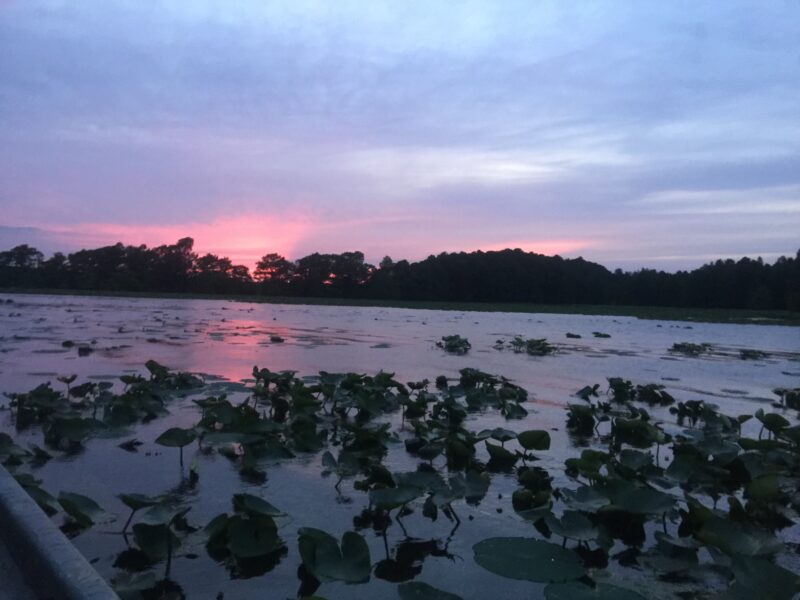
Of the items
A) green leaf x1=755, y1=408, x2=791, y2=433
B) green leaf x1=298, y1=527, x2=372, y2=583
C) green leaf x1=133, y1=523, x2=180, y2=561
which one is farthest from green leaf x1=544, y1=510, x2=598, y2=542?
green leaf x1=755, y1=408, x2=791, y2=433

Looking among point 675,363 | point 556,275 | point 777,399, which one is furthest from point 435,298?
point 777,399

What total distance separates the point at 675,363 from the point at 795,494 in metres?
11.7

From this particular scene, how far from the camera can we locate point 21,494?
2.52 metres

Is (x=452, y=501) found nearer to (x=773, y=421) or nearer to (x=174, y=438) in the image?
(x=174, y=438)

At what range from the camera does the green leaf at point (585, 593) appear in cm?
265

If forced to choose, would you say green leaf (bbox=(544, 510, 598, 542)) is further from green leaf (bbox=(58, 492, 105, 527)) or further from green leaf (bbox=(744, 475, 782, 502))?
green leaf (bbox=(58, 492, 105, 527))

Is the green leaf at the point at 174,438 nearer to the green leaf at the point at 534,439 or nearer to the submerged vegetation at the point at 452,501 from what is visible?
the submerged vegetation at the point at 452,501

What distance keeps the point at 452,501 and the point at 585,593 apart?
1.52m

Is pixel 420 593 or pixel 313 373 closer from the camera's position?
pixel 420 593

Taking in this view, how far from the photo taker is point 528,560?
3.14m

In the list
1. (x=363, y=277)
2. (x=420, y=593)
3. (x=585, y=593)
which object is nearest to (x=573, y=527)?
(x=585, y=593)

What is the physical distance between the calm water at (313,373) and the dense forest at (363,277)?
59395mm

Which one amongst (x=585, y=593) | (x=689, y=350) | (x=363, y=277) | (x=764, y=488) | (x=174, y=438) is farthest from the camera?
(x=363, y=277)

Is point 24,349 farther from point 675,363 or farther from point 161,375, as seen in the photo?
point 675,363
